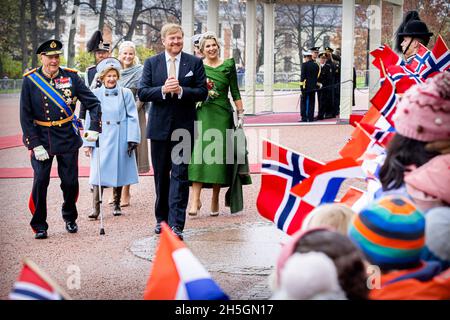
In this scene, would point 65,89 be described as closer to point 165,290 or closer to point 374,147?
point 374,147

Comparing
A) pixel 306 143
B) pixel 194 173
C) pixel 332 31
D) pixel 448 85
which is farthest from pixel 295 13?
pixel 448 85

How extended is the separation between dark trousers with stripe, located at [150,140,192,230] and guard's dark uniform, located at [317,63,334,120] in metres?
20.1

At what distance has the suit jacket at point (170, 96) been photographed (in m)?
8.81

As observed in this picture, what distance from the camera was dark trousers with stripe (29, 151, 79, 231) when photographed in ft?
29.4

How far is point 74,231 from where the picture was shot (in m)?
9.27

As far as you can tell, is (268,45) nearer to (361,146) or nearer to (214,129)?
(214,129)

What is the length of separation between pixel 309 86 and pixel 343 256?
24.8 m

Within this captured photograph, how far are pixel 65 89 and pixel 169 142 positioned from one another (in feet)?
3.60

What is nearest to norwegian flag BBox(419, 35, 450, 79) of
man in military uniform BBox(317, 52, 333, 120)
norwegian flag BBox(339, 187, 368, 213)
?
norwegian flag BBox(339, 187, 368, 213)

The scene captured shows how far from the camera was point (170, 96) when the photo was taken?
28.9 feet

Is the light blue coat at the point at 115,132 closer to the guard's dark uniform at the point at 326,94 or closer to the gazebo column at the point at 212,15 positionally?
the gazebo column at the point at 212,15

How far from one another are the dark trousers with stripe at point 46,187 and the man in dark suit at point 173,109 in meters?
0.81

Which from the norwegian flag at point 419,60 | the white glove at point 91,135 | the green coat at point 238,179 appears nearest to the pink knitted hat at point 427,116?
the norwegian flag at point 419,60

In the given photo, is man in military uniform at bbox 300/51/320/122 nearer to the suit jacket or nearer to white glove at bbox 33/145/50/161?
the suit jacket
